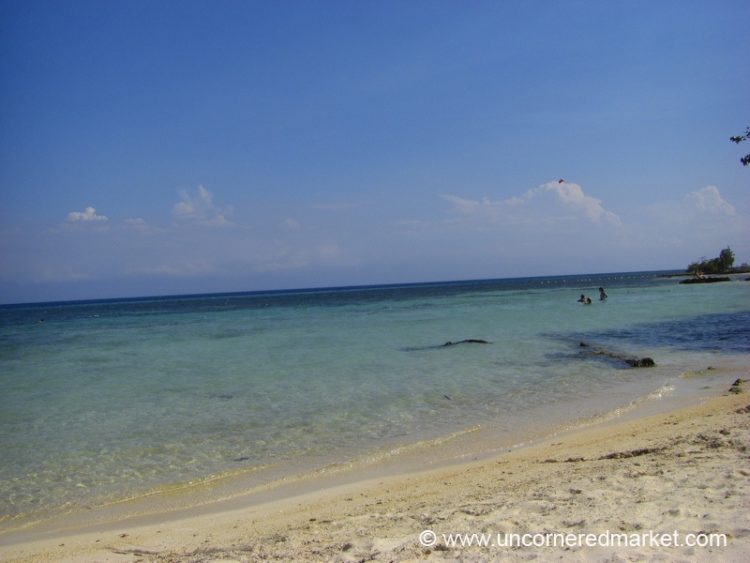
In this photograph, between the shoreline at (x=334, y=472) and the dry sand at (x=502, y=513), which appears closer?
the dry sand at (x=502, y=513)

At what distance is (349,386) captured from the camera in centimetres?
1276

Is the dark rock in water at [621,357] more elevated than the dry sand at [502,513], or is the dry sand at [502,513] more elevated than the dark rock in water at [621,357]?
the dry sand at [502,513]

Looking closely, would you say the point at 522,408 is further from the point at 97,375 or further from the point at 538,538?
the point at 97,375

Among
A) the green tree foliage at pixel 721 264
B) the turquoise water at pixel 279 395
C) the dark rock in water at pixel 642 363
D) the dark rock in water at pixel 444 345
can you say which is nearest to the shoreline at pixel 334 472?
the turquoise water at pixel 279 395

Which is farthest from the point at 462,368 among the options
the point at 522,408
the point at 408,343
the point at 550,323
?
the point at 550,323

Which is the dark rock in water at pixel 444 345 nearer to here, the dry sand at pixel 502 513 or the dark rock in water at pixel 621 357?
the dark rock in water at pixel 621 357

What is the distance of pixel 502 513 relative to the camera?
455 cm

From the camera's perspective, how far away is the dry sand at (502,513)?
385cm

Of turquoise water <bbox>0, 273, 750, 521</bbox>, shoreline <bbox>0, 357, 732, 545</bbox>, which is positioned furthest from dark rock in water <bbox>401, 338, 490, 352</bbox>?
shoreline <bbox>0, 357, 732, 545</bbox>

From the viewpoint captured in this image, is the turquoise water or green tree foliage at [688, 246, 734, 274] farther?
green tree foliage at [688, 246, 734, 274]

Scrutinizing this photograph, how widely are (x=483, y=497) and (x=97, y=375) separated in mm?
15098

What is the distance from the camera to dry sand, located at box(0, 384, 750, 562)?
3850mm

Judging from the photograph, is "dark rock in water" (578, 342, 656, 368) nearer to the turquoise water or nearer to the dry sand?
the turquoise water

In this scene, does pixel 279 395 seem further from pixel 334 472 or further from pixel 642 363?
pixel 642 363
